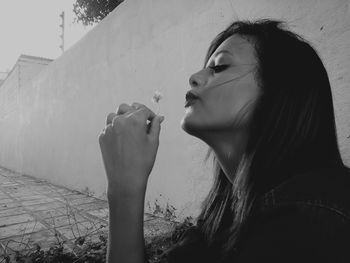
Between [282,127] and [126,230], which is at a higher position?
[282,127]

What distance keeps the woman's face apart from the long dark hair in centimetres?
4

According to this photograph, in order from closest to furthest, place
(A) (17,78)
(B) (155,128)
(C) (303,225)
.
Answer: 1. (C) (303,225)
2. (B) (155,128)
3. (A) (17,78)

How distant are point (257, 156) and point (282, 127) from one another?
0.13 m

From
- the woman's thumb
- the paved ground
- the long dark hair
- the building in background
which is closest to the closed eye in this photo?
the long dark hair

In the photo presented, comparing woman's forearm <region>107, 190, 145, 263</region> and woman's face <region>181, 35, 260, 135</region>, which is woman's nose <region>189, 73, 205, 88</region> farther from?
woman's forearm <region>107, 190, 145, 263</region>

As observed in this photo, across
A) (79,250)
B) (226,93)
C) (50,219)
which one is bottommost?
(50,219)

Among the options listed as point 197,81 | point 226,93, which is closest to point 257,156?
point 226,93

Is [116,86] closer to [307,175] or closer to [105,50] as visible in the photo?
[105,50]

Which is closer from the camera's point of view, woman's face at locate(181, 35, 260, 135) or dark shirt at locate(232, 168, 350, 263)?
dark shirt at locate(232, 168, 350, 263)

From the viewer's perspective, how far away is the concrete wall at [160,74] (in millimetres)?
1823

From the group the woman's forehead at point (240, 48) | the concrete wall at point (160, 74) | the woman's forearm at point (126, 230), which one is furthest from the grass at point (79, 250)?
the woman's forehead at point (240, 48)

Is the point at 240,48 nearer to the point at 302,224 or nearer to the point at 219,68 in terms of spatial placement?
the point at 219,68

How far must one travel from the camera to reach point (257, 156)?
897 mm

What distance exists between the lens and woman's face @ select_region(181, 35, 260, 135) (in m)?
1.03
